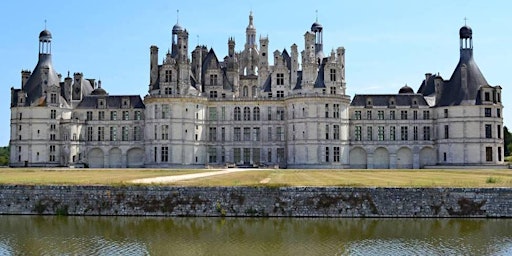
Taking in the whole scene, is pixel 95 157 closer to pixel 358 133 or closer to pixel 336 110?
pixel 336 110

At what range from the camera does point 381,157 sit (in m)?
73.2

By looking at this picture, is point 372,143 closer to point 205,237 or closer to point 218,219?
point 218,219

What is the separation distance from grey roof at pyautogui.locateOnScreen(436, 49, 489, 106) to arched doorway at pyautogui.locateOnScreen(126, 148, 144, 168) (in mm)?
34404

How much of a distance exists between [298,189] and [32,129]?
48.5 m

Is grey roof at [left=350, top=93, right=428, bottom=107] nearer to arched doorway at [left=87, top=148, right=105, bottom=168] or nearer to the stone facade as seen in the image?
the stone facade

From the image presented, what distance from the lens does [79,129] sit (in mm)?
74375

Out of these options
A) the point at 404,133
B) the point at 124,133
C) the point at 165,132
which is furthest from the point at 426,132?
the point at 124,133

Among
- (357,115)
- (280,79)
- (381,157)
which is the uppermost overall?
(280,79)

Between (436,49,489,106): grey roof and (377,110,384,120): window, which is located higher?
(436,49,489,106): grey roof

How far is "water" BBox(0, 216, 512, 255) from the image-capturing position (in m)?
23.1


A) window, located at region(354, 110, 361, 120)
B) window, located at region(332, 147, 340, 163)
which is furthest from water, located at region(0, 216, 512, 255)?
window, located at region(354, 110, 361, 120)

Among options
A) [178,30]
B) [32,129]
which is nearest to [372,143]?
[178,30]

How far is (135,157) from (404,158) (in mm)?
31015

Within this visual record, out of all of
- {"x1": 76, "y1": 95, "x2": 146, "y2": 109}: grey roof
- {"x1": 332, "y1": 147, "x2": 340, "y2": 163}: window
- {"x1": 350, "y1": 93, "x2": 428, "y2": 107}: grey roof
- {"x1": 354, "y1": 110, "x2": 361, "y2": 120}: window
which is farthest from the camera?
{"x1": 76, "y1": 95, "x2": 146, "y2": 109}: grey roof
